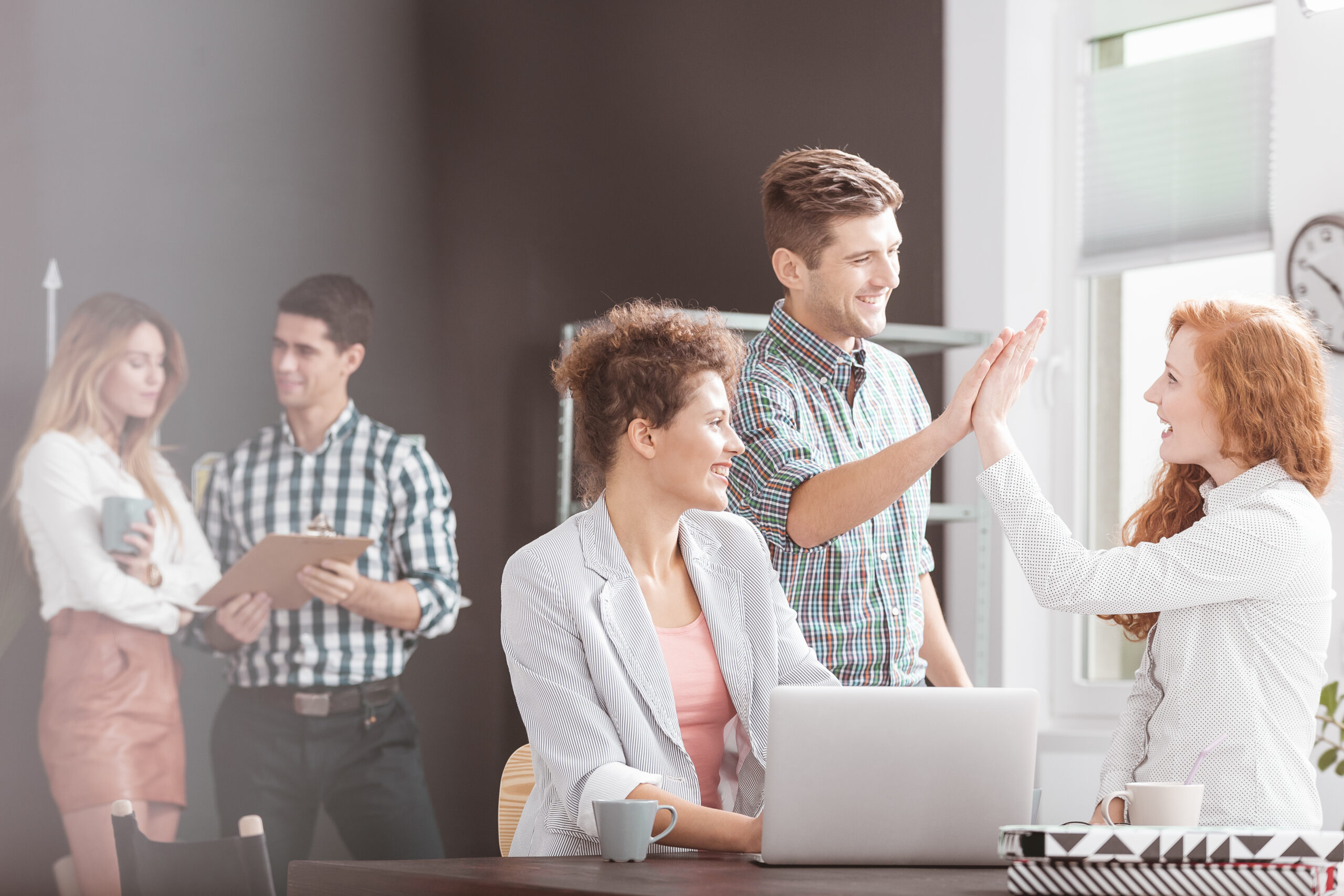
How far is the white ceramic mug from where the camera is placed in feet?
4.25

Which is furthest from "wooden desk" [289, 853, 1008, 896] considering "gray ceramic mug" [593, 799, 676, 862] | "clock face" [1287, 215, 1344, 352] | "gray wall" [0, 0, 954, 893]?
"clock face" [1287, 215, 1344, 352]

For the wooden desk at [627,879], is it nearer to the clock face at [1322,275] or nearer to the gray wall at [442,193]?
the gray wall at [442,193]

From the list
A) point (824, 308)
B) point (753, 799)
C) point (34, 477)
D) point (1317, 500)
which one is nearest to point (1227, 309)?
point (1317, 500)

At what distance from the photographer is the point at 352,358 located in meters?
3.44

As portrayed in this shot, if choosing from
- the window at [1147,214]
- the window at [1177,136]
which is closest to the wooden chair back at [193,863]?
the window at [1147,214]

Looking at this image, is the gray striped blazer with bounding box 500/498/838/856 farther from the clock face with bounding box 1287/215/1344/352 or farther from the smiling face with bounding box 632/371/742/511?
the clock face with bounding box 1287/215/1344/352

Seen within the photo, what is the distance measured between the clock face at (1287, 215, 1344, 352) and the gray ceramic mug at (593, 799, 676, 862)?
2.36 m

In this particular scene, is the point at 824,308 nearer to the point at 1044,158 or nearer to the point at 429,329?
the point at 429,329

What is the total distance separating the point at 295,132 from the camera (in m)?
3.42

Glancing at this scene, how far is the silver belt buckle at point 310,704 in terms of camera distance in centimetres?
324

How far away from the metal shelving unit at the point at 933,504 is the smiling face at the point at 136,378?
972mm

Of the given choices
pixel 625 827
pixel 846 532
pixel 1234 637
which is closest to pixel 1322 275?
pixel 846 532

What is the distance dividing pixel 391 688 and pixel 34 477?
3.19 feet

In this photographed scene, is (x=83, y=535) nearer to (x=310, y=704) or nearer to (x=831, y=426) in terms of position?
(x=310, y=704)
